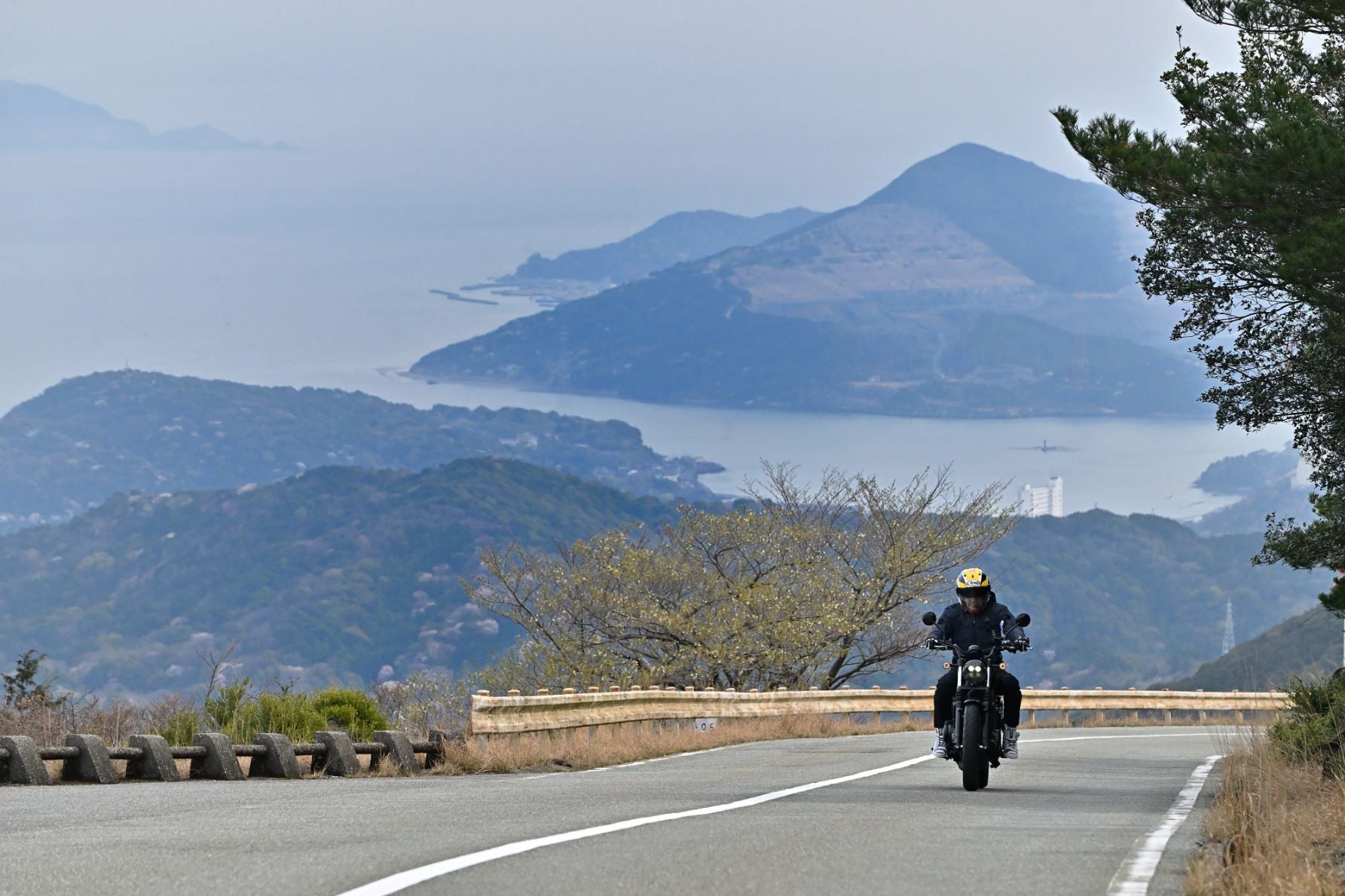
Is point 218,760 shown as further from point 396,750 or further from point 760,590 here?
point 760,590

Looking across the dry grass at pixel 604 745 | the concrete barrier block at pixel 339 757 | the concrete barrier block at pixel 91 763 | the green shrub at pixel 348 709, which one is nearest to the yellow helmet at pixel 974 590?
the dry grass at pixel 604 745

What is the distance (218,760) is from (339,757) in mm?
1220

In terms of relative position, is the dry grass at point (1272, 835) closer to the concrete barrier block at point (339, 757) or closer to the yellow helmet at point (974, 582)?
the yellow helmet at point (974, 582)

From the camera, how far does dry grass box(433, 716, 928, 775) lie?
55.3 ft

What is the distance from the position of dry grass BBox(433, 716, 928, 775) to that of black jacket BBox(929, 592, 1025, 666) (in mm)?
4671

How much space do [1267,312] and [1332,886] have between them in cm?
1522

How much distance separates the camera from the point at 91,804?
444 inches

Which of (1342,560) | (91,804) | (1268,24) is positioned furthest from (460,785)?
(1342,560)

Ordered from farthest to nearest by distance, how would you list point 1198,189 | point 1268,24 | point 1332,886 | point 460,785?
point 1268,24, point 1198,189, point 460,785, point 1332,886

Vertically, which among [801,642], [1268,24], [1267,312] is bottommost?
[801,642]

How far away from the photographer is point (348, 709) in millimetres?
24875

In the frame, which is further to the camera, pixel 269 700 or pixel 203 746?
pixel 269 700

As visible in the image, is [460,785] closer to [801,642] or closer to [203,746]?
[203,746]

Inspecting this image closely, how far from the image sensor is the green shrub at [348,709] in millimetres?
24214
